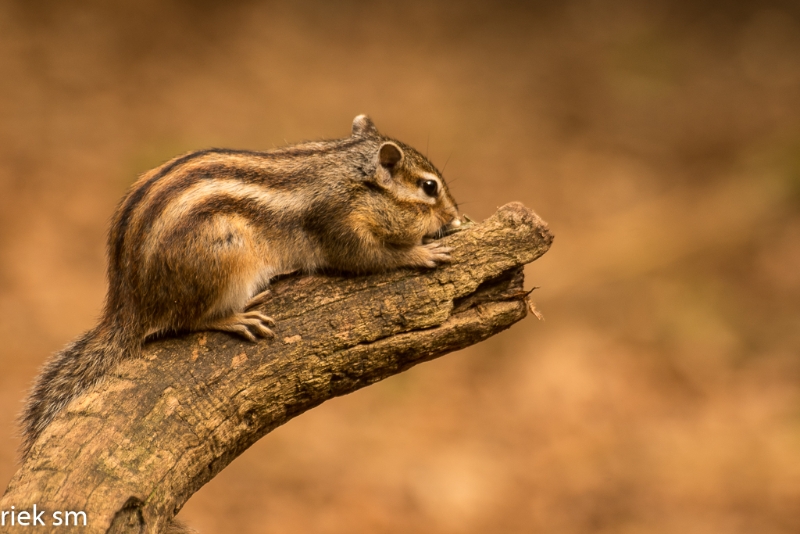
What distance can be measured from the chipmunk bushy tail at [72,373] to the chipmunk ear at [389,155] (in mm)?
1696

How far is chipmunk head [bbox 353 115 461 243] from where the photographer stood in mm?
4625

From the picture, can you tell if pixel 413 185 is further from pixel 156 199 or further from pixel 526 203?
pixel 526 203

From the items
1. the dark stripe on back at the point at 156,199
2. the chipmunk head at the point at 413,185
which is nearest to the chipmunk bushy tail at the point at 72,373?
the dark stripe on back at the point at 156,199

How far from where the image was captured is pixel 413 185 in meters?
4.79

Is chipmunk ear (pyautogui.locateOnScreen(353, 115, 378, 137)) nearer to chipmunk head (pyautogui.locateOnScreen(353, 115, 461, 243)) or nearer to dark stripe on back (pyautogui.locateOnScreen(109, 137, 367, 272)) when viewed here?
chipmunk head (pyautogui.locateOnScreen(353, 115, 461, 243))

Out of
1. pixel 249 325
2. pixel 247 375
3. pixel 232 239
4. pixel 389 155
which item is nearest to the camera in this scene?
pixel 247 375

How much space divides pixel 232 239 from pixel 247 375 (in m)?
0.74

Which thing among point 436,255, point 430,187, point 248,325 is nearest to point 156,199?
point 248,325

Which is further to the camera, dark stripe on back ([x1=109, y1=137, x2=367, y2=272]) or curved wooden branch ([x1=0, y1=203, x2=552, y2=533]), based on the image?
dark stripe on back ([x1=109, y1=137, x2=367, y2=272])

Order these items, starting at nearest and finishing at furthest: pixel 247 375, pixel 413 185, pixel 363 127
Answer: pixel 247 375 < pixel 413 185 < pixel 363 127

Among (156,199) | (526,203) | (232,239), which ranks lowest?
(232,239)

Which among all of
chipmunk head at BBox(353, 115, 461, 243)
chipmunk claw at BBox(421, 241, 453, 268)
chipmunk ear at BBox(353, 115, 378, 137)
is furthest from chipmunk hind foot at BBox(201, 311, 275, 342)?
chipmunk ear at BBox(353, 115, 378, 137)

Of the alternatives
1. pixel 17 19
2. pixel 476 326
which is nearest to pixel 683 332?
pixel 476 326

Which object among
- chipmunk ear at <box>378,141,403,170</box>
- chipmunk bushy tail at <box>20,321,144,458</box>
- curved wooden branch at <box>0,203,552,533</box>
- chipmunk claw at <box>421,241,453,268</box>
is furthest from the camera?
chipmunk ear at <box>378,141,403,170</box>
